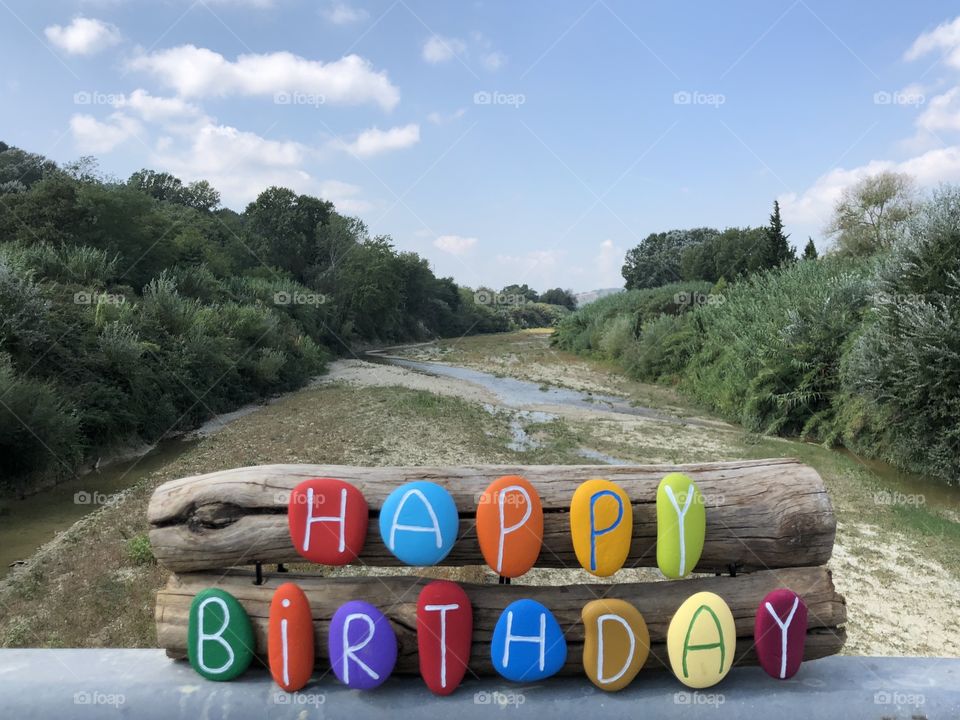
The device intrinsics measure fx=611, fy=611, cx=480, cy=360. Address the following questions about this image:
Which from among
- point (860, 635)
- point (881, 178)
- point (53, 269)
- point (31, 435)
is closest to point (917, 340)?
point (860, 635)

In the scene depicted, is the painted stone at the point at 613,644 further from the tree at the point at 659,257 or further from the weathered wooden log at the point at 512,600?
the tree at the point at 659,257

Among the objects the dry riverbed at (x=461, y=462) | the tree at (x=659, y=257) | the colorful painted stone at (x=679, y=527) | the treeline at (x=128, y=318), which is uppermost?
the tree at (x=659, y=257)

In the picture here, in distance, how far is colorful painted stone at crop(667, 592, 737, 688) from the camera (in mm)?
2217

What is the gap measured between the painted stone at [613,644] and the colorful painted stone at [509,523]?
32 centimetres

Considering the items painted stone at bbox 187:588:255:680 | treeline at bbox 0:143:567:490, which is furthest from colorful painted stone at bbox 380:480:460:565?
treeline at bbox 0:143:567:490

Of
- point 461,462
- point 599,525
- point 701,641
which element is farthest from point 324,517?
point 461,462

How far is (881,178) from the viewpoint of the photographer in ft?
103

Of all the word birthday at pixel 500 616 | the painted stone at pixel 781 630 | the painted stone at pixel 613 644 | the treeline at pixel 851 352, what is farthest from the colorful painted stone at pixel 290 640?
the treeline at pixel 851 352

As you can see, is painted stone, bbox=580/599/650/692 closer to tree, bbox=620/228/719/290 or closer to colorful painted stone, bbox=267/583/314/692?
colorful painted stone, bbox=267/583/314/692

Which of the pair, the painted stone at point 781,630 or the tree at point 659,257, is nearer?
the painted stone at point 781,630

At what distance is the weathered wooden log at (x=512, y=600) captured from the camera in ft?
7.57

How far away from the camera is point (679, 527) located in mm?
2268

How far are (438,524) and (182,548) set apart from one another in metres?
1.00

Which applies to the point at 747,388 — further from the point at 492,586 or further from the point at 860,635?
the point at 492,586
